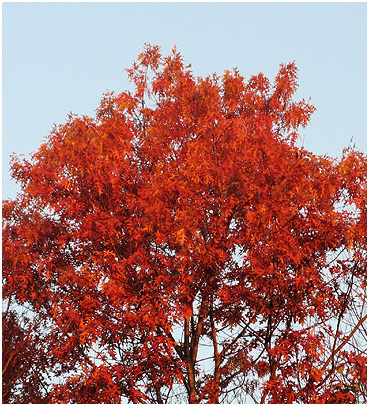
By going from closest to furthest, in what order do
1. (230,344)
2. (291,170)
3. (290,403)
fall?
(290,403), (291,170), (230,344)

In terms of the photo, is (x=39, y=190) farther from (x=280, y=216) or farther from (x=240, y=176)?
(x=280, y=216)

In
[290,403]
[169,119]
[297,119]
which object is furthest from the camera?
[297,119]

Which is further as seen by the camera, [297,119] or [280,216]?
[297,119]

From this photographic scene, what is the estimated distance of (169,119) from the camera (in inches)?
507

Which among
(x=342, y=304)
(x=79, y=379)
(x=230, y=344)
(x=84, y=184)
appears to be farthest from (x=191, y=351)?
(x=84, y=184)

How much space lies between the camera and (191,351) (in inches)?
456

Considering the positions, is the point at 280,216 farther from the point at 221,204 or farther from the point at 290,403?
the point at 290,403

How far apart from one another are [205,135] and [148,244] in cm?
251

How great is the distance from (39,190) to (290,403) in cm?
571

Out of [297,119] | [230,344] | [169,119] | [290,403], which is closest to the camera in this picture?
[290,403]

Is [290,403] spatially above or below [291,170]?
below

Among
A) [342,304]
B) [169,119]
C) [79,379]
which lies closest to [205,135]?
[169,119]

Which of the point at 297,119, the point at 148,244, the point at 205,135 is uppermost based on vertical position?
the point at 297,119

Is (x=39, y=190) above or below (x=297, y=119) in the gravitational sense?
below
